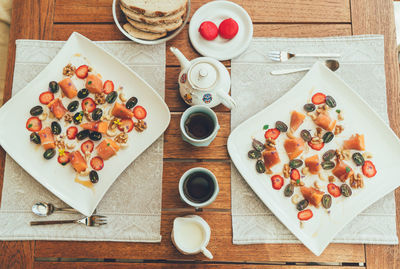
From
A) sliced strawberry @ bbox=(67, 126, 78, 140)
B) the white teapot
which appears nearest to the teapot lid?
the white teapot

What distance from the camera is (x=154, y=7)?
40.5 inches

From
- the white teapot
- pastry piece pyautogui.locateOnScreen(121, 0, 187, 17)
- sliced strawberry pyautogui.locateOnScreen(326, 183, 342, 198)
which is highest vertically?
pastry piece pyautogui.locateOnScreen(121, 0, 187, 17)

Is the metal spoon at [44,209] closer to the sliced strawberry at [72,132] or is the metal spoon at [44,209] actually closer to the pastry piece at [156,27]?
the sliced strawberry at [72,132]

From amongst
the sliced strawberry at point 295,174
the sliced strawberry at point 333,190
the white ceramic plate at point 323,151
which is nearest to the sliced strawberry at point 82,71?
the white ceramic plate at point 323,151

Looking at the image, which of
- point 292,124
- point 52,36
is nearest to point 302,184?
point 292,124

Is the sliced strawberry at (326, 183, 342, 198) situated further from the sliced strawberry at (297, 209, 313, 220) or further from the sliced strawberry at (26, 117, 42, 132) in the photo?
the sliced strawberry at (26, 117, 42, 132)

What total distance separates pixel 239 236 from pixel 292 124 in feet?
1.39

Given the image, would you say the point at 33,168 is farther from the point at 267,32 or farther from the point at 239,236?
the point at 267,32

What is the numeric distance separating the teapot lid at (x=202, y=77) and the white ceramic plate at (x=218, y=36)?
0.58 feet

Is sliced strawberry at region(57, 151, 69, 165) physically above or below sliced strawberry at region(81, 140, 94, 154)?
below

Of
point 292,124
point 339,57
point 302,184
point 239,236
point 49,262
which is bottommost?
point 49,262

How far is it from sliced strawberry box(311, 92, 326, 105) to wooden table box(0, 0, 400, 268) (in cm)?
24

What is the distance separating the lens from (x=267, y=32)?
113 cm

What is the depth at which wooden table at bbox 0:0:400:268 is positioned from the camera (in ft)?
3.28
